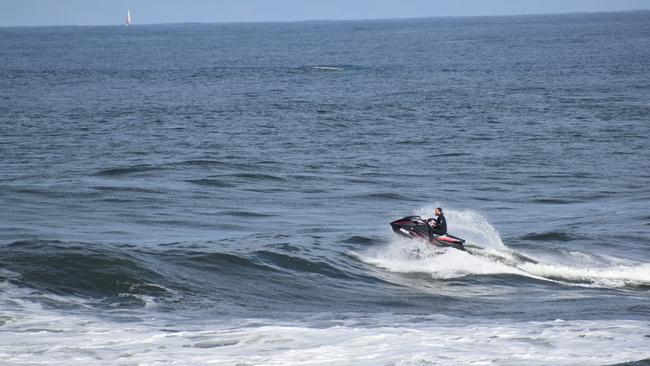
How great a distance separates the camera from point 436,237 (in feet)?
96.9

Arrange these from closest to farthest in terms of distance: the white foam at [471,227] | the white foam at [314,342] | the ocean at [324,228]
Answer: the white foam at [314,342] < the ocean at [324,228] < the white foam at [471,227]

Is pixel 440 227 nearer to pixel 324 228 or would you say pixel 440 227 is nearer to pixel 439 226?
pixel 439 226

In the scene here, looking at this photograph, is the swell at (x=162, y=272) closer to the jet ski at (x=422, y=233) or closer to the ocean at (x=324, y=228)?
the ocean at (x=324, y=228)

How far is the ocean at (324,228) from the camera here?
65.7ft

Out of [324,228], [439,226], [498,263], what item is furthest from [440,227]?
[324,228]

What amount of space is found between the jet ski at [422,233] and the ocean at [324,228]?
0.26 meters

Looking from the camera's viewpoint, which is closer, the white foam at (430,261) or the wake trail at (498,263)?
the wake trail at (498,263)

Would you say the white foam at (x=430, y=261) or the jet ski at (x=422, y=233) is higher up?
the jet ski at (x=422, y=233)

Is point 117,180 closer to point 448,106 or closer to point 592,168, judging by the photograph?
point 592,168

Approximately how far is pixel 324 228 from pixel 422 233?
16.4 feet

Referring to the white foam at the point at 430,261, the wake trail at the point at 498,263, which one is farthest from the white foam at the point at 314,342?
the white foam at the point at 430,261

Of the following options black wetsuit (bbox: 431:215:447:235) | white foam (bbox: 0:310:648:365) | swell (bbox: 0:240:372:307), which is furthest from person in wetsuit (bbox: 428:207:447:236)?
white foam (bbox: 0:310:648:365)

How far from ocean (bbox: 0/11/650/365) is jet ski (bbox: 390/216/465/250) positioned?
0.26 meters

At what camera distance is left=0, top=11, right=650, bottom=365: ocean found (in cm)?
2003
